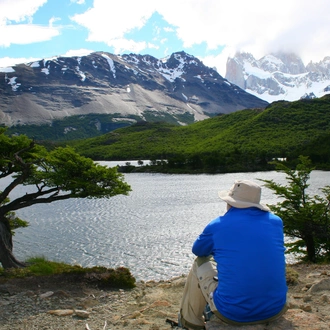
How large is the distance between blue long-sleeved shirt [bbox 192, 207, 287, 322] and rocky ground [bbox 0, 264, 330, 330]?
0.28 metres

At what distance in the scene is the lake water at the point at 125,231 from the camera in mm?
25500

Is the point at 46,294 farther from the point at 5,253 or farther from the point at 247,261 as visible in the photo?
the point at 247,261

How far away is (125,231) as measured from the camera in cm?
3422

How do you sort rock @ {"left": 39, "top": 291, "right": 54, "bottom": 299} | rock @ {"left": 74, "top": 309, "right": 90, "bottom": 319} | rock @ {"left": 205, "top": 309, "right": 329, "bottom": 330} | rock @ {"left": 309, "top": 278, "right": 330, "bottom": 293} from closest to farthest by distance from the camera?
1. rock @ {"left": 205, "top": 309, "right": 329, "bottom": 330}
2. rock @ {"left": 74, "top": 309, "right": 90, "bottom": 319}
3. rock @ {"left": 309, "top": 278, "right": 330, "bottom": 293}
4. rock @ {"left": 39, "top": 291, "right": 54, "bottom": 299}

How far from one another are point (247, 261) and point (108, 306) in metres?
5.32

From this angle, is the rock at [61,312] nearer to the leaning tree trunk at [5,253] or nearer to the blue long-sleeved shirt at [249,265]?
the blue long-sleeved shirt at [249,265]

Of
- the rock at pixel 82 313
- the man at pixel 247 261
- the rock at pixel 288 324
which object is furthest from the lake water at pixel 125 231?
the man at pixel 247 261

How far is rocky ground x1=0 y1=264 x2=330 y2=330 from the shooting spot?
611 centimetres

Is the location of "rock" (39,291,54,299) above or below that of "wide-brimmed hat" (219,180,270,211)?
below

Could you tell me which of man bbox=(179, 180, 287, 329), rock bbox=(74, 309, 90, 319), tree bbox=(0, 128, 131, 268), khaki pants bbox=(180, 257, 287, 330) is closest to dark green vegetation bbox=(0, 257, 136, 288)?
tree bbox=(0, 128, 131, 268)

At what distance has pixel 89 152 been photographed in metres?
165

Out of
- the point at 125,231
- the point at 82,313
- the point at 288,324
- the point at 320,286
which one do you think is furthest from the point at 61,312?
the point at 125,231

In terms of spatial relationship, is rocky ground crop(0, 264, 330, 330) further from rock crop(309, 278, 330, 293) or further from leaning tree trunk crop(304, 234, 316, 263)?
leaning tree trunk crop(304, 234, 316, 263)

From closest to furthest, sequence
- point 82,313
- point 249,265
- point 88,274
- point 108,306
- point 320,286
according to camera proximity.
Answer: point 249,265 → point 82,313 → point 320,286 → point 108,306 → point 88,274
